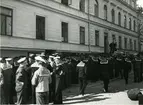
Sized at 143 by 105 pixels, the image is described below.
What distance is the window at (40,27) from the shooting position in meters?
17.6

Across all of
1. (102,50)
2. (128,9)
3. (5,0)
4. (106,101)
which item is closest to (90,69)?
(106,101)

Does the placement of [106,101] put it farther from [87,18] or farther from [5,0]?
[87,18]

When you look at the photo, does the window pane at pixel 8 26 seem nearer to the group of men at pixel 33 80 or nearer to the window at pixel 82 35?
the group of men at pixel 33 80

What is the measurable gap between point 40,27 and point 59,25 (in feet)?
7.53

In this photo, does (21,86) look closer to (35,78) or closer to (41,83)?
(35,78)

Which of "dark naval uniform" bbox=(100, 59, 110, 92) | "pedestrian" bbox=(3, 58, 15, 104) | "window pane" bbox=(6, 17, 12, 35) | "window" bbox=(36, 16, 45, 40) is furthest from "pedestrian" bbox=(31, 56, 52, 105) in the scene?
"window" bbox=(36, 16, 45, 40)

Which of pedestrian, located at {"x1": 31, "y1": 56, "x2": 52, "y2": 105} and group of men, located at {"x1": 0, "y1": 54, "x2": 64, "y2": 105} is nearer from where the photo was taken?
pedestrian, located at {"x1": 31, "y1": 56, "x2": 52, "y2": 105}

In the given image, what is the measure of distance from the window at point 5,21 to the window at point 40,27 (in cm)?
289

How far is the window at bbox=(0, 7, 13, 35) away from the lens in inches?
562

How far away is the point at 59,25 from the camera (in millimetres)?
19719

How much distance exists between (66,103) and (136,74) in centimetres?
766

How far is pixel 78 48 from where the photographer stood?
74.1ft

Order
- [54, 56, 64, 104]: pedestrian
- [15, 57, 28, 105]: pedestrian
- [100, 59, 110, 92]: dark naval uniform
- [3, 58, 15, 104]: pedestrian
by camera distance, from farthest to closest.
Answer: [100, 59, 110, 92]: dark naval uniform < [54, 56, 64, 104]: pedestrian < [3, 58, 15, 104]: pedestrian < [15, 57, 28, 105]: pedestrian

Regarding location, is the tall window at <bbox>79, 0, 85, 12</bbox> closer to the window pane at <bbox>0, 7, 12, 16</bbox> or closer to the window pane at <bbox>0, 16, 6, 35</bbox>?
the window pane at <bbox>0, 7, 12, 16</bbox>
